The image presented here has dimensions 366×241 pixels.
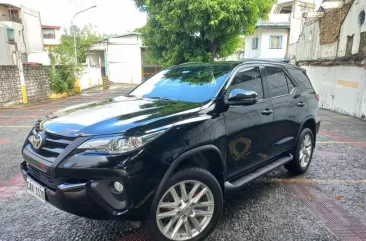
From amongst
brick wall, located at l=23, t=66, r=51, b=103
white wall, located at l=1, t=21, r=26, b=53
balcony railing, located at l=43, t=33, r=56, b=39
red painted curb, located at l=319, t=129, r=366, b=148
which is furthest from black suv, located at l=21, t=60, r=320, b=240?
balcony railing, located at l=43, t=33, r=56, b=39

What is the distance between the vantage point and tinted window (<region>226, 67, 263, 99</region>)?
3.13m

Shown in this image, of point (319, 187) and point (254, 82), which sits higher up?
point (254, 82)

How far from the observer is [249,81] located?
330 centimetres

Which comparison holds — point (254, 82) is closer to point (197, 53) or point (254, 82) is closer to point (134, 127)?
point (134, 127)

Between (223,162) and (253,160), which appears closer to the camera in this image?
(223,162)

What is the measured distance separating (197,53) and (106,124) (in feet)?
33.2

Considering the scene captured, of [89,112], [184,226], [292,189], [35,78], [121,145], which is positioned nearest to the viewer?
[121,145]

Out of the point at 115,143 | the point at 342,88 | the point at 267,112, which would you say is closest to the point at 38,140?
the point at 115,143

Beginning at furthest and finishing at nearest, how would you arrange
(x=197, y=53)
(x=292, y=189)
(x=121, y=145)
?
(x=197, y=53) < (x=292, y=189) < (x=121, y=145)

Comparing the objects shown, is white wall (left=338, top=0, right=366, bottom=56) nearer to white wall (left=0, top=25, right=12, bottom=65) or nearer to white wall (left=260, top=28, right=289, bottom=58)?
white wall (left=260, top=28, right=289, bottom=58)

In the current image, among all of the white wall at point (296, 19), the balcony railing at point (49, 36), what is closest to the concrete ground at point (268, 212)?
the white wall at point (296, 19)

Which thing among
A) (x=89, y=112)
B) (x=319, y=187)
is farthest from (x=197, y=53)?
(x=89, y=112)

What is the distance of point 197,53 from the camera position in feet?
38.7

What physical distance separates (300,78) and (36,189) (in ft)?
13.0
